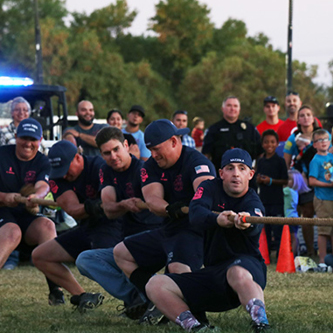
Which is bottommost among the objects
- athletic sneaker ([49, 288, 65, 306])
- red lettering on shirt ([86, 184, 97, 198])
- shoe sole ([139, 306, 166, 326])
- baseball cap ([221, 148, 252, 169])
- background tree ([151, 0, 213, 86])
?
athletic sneaker ([49, 288, 65, 306])

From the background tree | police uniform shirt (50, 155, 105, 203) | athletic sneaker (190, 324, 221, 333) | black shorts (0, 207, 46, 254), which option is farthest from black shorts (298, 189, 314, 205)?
the background tree

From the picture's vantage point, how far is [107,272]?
285 inches

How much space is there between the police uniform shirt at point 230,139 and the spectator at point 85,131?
1955mm

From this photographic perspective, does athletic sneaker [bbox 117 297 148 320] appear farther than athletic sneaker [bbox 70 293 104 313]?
No

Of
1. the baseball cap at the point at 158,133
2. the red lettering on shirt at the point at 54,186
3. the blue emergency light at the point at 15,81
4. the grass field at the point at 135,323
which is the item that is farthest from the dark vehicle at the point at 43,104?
the baseball cap at the point at 158,133

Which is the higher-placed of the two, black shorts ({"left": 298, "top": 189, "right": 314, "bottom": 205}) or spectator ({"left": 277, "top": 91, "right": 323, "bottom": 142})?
spectator ({"left": 277, "top": 91, "right": 323, "bottom": 142})

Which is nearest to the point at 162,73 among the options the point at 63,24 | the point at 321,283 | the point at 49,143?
the point at 63,24

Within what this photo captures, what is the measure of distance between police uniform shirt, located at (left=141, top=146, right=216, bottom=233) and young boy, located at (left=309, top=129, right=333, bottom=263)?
14.8 ft

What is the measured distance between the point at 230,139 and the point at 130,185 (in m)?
4.49

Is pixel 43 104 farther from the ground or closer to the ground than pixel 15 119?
farther from the ground

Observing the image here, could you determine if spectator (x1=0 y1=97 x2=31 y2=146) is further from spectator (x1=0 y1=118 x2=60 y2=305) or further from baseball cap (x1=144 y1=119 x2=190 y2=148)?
baseball cap (x1=144 y1=119 x2=190 y2=148)

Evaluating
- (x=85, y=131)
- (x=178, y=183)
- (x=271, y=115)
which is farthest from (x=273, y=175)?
(x=178, y=183)

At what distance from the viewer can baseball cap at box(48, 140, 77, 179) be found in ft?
24.8

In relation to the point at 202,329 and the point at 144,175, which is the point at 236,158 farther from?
the point at 202,329
